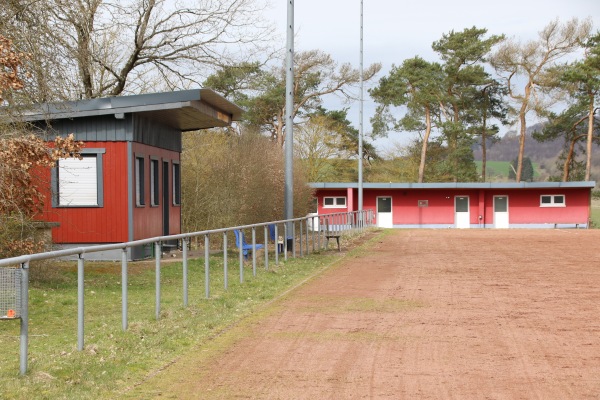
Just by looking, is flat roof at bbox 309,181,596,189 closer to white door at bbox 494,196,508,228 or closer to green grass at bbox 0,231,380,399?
white door at bbox 494,196,508,228

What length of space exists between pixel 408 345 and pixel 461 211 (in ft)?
155

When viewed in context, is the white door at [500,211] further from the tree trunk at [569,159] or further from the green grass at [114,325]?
the green grass at [114,325]

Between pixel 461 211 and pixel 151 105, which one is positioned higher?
pixel 151 105

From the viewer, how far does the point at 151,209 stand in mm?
21719

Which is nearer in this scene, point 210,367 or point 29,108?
point 210,367

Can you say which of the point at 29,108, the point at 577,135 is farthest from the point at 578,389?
the point at 577,135

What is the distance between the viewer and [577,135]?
2404 inches

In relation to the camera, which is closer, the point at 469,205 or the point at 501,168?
the point at 469,205

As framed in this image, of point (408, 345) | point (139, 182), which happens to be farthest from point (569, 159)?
point (408, 345)

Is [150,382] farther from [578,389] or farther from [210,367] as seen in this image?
[578,389]

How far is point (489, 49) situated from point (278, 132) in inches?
579

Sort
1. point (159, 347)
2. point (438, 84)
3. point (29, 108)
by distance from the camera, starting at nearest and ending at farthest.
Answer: point (159, 347), point (29, 108), point (438, 84)

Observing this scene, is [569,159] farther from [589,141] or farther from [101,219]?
[101,219]

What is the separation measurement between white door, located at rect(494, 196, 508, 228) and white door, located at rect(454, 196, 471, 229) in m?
1.69
